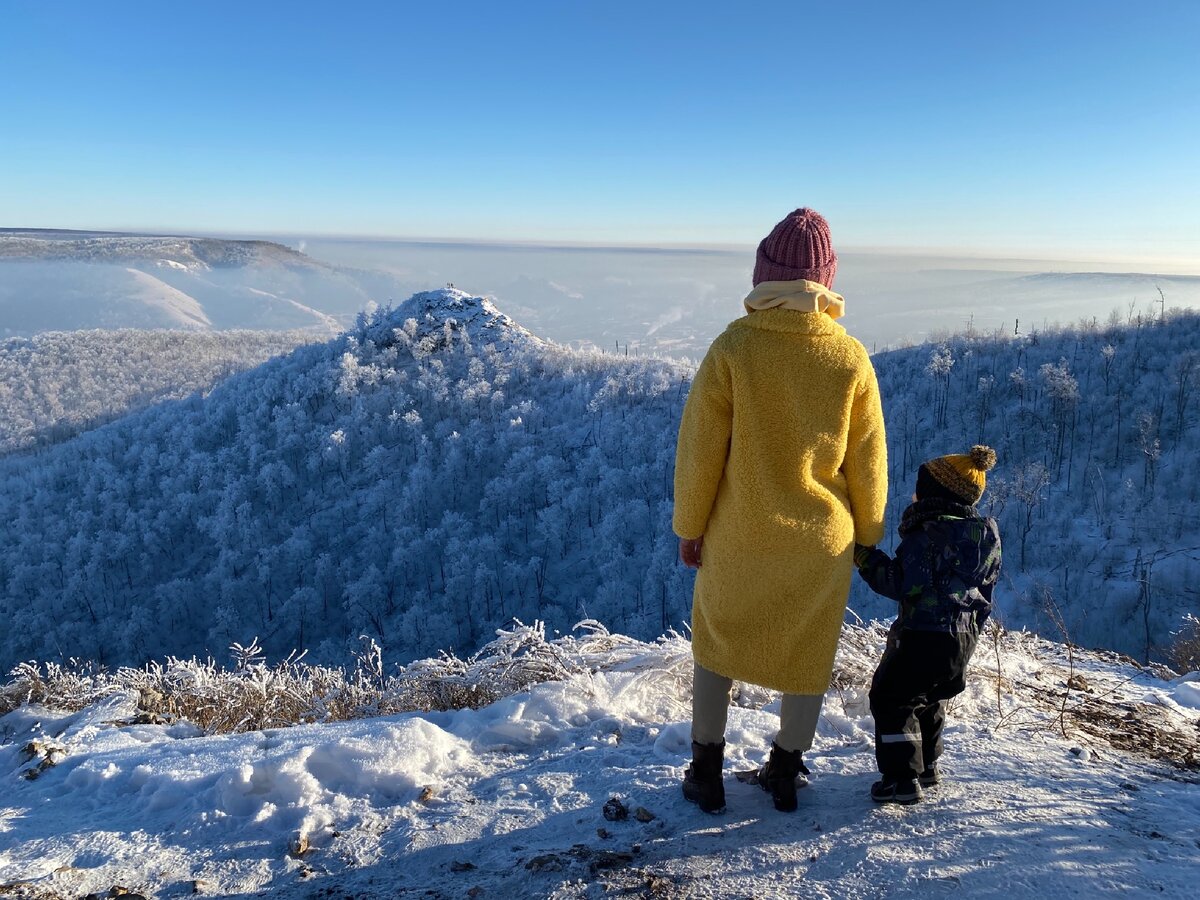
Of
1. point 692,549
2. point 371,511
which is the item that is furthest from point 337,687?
point 371,511

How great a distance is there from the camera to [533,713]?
10.8 feet

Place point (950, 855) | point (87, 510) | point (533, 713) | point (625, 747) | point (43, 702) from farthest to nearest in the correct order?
point (87, 510), point (43, 702), point (533, 713), point (625, 747), point (950, 855)

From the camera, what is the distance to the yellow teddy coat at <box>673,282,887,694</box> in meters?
2.21

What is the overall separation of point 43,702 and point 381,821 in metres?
3.65

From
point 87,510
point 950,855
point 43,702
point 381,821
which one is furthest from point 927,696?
point 87,510

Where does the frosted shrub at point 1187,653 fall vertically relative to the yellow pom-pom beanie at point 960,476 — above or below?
below

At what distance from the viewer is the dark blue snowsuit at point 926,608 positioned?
237 cm

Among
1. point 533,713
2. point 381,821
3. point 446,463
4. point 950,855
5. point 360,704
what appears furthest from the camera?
point 446,463

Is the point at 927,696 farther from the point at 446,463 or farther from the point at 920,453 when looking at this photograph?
the point at 446,463

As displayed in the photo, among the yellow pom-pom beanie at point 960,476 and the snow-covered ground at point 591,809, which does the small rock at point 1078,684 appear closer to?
the snow-covered ground at point 591,809

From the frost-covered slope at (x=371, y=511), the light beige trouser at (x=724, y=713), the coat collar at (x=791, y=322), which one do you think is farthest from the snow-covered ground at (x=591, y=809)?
the frost-covered slope at (x=371, y=511)

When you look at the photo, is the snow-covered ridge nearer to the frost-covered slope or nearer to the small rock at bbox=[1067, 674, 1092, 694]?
the frost-covered slope

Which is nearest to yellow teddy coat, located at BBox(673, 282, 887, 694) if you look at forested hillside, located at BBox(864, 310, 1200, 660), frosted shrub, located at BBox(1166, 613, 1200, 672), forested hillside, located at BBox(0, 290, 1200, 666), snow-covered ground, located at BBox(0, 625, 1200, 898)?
snow-covered ground, located at BBox(0, 625, 1200, 898)

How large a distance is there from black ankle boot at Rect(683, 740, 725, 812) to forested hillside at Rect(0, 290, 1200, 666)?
57.6 ft
